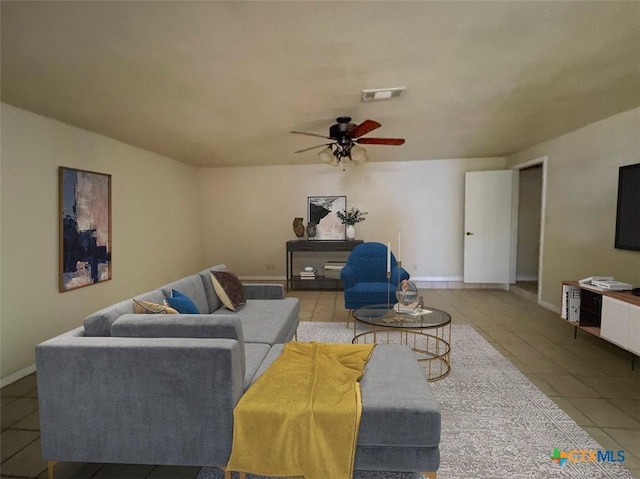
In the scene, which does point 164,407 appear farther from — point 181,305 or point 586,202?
point 586,202

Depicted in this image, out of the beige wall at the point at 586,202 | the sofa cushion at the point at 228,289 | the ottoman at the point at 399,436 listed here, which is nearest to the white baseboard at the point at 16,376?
the sofa cushion at the point at 228,289

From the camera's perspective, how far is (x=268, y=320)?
2768 mm

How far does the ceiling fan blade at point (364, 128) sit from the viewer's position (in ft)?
9.34

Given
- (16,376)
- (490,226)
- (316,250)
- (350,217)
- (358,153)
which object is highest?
(358,153)

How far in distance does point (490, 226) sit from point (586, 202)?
1974 millimetres

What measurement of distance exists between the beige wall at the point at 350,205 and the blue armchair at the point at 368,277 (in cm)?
188

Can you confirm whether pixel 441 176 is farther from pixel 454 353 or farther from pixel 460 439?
pixel 460 439

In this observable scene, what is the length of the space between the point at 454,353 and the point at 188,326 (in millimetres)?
2459

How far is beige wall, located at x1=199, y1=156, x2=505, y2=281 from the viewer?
610cm

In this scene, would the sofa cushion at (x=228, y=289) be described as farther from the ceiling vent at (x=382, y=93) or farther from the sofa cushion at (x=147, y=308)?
the ceiling vent at (x=382, y=93)

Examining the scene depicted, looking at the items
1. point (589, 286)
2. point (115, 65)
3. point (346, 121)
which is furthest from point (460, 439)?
point (115, 65)

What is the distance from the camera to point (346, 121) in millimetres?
3359

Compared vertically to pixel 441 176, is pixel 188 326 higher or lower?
lower

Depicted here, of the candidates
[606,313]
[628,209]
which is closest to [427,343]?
[606,313]
